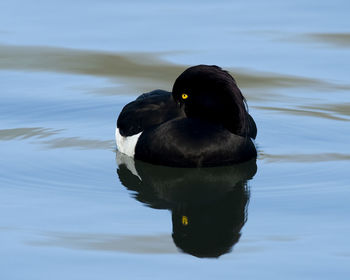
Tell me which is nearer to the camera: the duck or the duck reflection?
the duck reflection

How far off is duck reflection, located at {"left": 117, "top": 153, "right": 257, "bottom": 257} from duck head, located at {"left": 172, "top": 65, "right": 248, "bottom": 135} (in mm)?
391

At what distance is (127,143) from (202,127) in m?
0.78

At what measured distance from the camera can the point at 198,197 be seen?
7172 millimetres

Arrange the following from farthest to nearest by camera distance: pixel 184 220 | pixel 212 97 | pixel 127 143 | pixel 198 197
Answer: pixel 127 143, pixel 212 97, pixel 198 197, pixel 184 220

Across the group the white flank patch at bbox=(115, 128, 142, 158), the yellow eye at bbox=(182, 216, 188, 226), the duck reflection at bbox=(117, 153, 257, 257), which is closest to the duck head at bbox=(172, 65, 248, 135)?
the duck reflection at bbox=(117, 153, 257, 257)

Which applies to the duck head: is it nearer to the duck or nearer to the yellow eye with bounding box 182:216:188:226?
the duck

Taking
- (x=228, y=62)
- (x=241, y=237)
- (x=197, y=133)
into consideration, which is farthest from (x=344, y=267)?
(x=228, y=62)

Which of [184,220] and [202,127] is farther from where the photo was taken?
[202,127]

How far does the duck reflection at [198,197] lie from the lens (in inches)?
246

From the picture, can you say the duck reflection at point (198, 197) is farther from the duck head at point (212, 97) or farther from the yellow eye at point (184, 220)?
the duck head at point (212, 97)

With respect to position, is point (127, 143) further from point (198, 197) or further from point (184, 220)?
point (184, 220)

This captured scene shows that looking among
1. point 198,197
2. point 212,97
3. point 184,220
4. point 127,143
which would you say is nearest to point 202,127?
point 212,97

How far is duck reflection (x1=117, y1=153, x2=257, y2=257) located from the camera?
624cm

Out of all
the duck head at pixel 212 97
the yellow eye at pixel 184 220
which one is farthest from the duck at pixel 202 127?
the yellow eye at pixel 184 220
